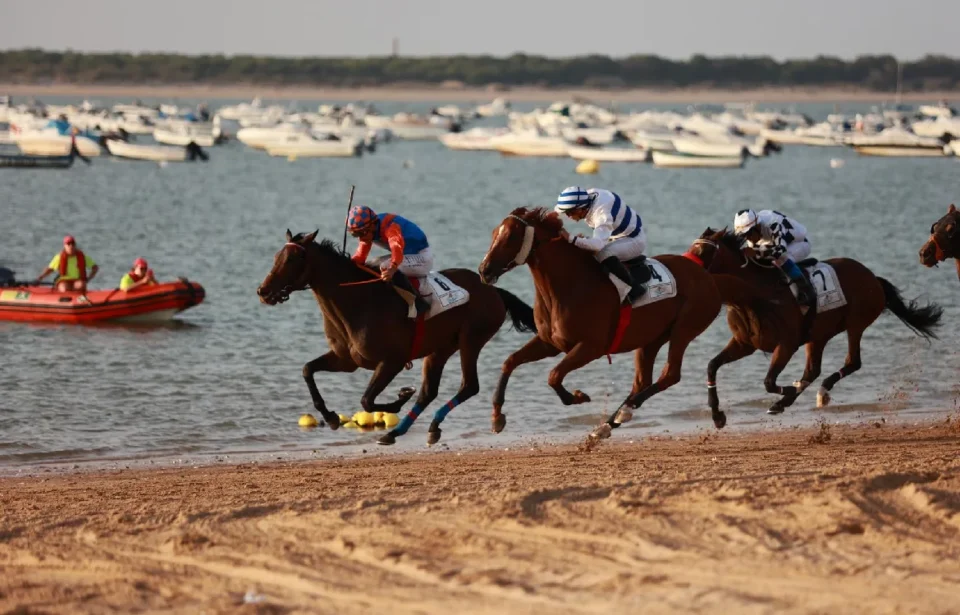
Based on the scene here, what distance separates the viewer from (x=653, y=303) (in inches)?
561

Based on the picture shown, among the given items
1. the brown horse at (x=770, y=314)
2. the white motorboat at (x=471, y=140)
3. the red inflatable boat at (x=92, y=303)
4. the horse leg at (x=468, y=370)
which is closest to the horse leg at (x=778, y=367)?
the brown horse at (x=770, y=314)

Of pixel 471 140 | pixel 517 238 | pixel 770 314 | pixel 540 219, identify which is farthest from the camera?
pixel 471 140

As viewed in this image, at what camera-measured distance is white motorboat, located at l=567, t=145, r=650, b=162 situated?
89.4 metres

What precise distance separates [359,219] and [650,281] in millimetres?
2762

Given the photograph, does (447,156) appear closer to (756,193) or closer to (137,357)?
(756,193)

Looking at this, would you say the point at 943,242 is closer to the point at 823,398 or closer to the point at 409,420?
the point at 823,398

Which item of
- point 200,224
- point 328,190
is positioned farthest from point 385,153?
point 200,224

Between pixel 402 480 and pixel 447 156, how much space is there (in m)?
89.7

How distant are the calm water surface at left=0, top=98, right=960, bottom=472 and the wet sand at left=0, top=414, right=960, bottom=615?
5.00 m

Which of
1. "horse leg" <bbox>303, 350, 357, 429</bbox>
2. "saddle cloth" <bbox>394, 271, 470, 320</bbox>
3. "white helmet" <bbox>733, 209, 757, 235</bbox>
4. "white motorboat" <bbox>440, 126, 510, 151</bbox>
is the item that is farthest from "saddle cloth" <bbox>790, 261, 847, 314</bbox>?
"white motorboat" <bbox>440, 126, 510, 151</bbox>

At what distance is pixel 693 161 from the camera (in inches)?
3472

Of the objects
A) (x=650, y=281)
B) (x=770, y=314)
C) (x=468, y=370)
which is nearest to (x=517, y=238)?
(x=650, y=281)

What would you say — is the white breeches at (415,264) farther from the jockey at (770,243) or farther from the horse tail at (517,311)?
the jockey at (770,243)

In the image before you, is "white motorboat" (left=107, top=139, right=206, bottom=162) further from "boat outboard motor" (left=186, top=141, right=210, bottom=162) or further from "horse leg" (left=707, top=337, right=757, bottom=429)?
"horse leg" (left=707, top=337, right=757, bottom=429)
